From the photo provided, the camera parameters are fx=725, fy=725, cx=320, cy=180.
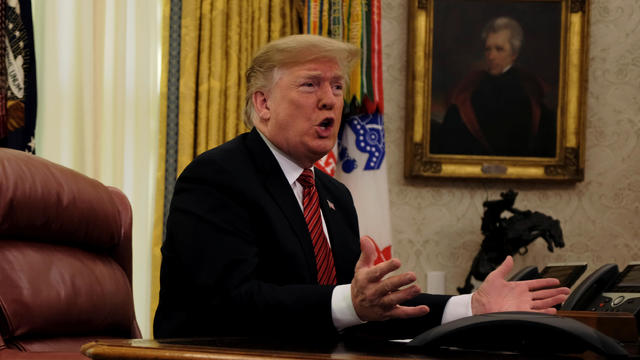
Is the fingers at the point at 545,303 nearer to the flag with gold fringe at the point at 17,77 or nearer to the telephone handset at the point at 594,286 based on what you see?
the telephone handset at the point at 594,286

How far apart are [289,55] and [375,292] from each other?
964 millimetres

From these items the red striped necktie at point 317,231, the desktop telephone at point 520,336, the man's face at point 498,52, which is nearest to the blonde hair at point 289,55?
the red striped necktie at point 317,231

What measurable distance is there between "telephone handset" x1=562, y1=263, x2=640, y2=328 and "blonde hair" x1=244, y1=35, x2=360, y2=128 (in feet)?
3.07

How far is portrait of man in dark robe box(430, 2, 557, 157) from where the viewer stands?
14.7 feet

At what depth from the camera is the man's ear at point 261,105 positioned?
2012 mm

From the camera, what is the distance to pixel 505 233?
13.1 ft

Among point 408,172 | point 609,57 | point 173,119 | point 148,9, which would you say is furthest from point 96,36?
point 609,57

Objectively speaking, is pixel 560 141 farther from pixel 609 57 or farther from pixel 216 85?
pixel 216 85

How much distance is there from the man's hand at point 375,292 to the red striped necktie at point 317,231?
0.54m

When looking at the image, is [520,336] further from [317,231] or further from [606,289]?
[606,289]

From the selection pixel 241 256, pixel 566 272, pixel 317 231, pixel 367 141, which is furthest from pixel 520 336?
pixel 367 141

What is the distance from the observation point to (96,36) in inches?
160

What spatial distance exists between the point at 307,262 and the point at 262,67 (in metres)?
0.61

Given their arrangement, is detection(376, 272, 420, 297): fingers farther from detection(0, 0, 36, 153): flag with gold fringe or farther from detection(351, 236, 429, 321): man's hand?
detection(0, 0, 36, 153): flag with gold fringe
